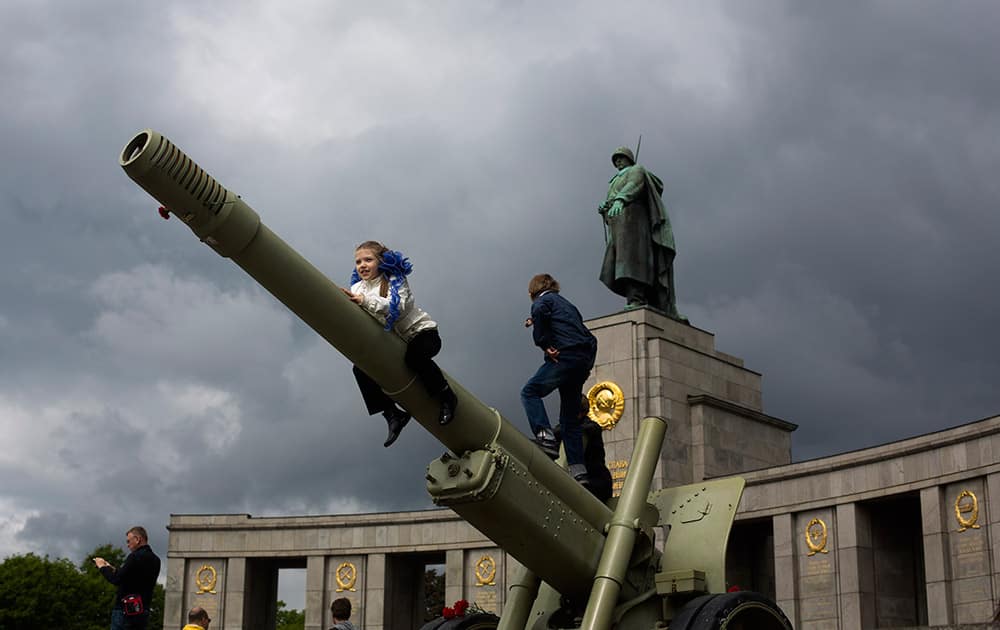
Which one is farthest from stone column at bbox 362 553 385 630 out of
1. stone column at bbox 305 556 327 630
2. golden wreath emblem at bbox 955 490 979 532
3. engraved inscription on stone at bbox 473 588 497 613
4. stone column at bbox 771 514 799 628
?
golden wreath emblem at bbox 955 490 979 532

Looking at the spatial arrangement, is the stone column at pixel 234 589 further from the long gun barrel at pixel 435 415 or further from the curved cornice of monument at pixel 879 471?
the long gun barrel at pixel 435 415

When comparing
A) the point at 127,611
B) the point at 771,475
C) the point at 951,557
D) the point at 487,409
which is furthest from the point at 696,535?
the point at 771,475

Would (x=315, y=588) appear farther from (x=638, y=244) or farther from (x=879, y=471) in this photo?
(x=879, y=471)

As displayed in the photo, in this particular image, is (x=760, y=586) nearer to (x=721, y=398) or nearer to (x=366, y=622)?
(x=721, y=398)

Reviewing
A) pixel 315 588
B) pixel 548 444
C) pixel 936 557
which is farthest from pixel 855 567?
pixel 548 444

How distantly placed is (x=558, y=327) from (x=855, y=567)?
1577 centimetres

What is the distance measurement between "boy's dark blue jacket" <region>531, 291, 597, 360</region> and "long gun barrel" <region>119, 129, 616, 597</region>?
3.50 ft

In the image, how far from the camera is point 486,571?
29.9 m

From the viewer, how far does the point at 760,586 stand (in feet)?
90.2

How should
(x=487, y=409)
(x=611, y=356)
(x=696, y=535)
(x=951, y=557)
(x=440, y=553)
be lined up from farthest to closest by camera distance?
(x=440, y=553) < (x=611, y=356) < (x=951, y=557) < (x=696, y=535) < (x=487, y=409)

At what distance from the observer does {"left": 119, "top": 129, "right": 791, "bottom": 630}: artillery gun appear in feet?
24.5

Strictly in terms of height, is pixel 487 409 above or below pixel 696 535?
above

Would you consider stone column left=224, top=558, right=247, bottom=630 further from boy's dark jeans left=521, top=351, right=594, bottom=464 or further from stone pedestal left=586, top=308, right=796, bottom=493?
boy's dark jeans left=521, top=351, right=594, bottom=464

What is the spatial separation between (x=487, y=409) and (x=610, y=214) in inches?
735
